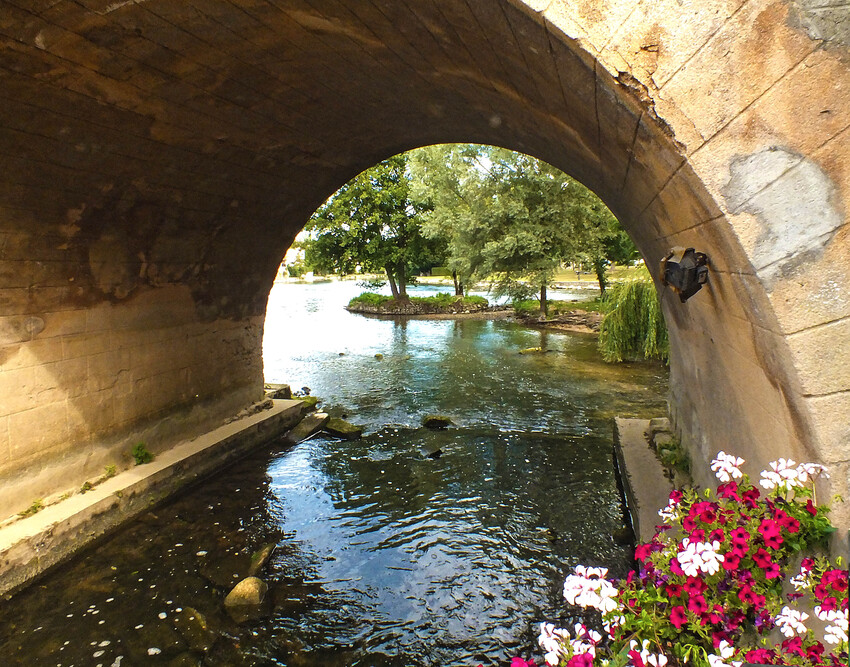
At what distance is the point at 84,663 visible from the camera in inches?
157

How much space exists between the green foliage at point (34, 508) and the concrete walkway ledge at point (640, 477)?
5755 millimetres

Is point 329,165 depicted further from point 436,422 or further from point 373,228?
point 373,228

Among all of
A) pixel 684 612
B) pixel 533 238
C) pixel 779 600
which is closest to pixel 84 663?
pixel 684 612

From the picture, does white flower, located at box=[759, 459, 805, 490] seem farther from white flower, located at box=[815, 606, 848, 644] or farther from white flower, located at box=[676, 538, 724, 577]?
white flower, located at box=[815, 606, 848, 644]

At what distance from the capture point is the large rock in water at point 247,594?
4.63 meters

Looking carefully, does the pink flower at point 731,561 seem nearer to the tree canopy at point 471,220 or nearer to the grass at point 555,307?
the tree canopy at point 471,220

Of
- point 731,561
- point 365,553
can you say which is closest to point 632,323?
point 365,553

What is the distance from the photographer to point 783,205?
2232mm

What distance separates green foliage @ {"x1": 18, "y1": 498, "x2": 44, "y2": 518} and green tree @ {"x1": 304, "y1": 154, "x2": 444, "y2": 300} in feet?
74.0

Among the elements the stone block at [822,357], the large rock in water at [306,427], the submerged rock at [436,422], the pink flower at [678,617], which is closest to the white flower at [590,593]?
the pink flower at [678,617]

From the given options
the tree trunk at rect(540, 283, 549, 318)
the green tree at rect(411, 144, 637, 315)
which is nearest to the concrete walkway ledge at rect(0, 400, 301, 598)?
the green tree at rect(411, 144, 637, 315)

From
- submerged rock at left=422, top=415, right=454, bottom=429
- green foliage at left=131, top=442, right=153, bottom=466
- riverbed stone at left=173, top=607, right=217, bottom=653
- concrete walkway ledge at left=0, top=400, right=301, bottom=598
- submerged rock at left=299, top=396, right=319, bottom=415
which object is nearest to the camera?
riverbed stone at left=173, top=607, right=217, bottom=653

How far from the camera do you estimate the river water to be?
13.8ft

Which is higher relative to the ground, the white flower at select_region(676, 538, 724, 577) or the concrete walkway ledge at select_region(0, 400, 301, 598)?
→ the white flower at select_region(676, 538, 724, 577)
